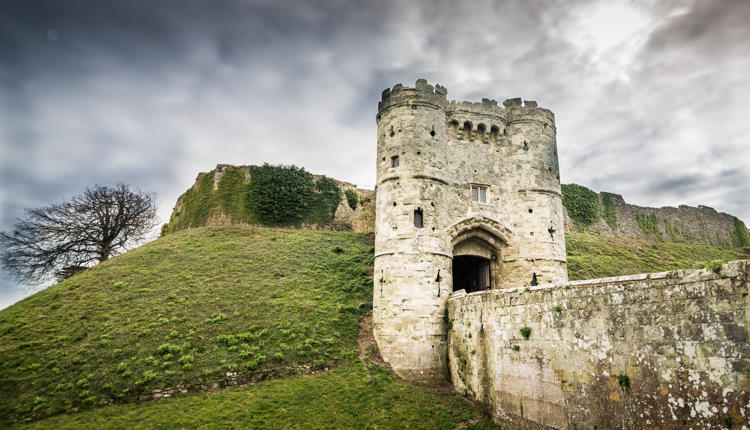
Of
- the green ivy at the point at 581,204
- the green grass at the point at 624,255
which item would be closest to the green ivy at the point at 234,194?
the green grass at the point at 624,255

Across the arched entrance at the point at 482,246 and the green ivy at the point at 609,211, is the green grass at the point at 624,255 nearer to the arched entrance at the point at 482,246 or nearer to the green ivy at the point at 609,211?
the green ivy at the point at 609,211

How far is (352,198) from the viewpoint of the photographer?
37344mm

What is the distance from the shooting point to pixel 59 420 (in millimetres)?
13492

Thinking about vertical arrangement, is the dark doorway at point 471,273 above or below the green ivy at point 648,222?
below

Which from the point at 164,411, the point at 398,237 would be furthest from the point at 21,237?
the point at 398,237

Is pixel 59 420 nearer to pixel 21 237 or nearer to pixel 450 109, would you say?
pixel 450 109

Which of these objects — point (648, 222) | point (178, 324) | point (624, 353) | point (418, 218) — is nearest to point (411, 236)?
point (418, 218)

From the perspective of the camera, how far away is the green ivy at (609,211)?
142ft

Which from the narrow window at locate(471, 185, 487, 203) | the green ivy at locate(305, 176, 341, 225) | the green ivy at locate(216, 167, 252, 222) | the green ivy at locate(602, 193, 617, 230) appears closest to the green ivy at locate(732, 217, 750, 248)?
the green ivy at locate(602, 193, 617, 230)

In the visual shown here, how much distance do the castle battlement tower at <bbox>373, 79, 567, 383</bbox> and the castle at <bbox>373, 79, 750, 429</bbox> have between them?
0.21 feet

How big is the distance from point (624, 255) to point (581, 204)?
9248mm

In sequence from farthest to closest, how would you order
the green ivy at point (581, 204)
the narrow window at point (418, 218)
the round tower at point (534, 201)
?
the green ivy at point (581, 204) → the round tower at point (534, 201) → the narrow window at point (418, 218)

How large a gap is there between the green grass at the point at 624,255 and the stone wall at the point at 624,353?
15.5m

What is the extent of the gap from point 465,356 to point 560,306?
5.96 m
